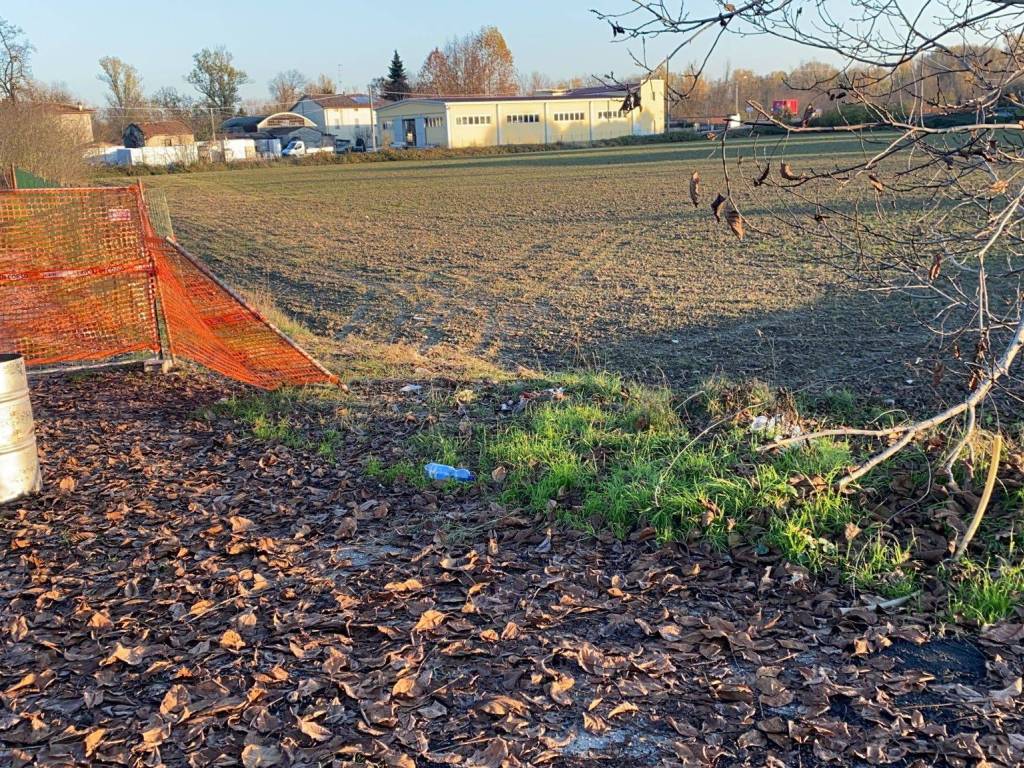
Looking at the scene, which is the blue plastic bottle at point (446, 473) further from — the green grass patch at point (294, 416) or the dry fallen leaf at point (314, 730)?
the dry fallen leaf at point (314, 730)

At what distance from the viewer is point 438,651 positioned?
372 centimetres

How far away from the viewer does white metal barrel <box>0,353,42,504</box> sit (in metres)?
5.46

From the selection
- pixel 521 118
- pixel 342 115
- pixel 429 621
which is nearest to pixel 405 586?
pixel 429 621

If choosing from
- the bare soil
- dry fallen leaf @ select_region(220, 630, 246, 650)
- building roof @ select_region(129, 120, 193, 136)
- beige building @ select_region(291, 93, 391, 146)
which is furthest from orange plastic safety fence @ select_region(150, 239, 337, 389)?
beige building @ select_region(291, 93, 391, 146)

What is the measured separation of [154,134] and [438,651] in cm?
10739

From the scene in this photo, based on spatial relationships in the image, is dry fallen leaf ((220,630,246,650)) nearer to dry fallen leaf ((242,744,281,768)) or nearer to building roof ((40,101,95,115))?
dry fallen leaf ((242,744,281,768))

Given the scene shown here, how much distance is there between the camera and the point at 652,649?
369 centimetres

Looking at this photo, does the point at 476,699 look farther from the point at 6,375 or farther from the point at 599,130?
the point at 599,130

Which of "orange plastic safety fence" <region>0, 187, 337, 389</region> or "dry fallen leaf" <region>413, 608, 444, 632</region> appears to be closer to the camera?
"dry fallen leaf" <region>413, 608, 444, 632</region>

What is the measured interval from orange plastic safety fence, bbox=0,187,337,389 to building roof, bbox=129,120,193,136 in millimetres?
99584

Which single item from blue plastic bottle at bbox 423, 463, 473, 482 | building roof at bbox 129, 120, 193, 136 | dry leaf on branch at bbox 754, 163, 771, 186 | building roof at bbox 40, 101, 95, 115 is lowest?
blue plastic bottle at bbox 423, 463, 473, 482

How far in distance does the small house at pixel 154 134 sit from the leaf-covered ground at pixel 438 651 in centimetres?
10008

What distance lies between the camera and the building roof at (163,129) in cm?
9956

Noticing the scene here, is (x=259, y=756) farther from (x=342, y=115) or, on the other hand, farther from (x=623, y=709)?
(x=342, y=115)
